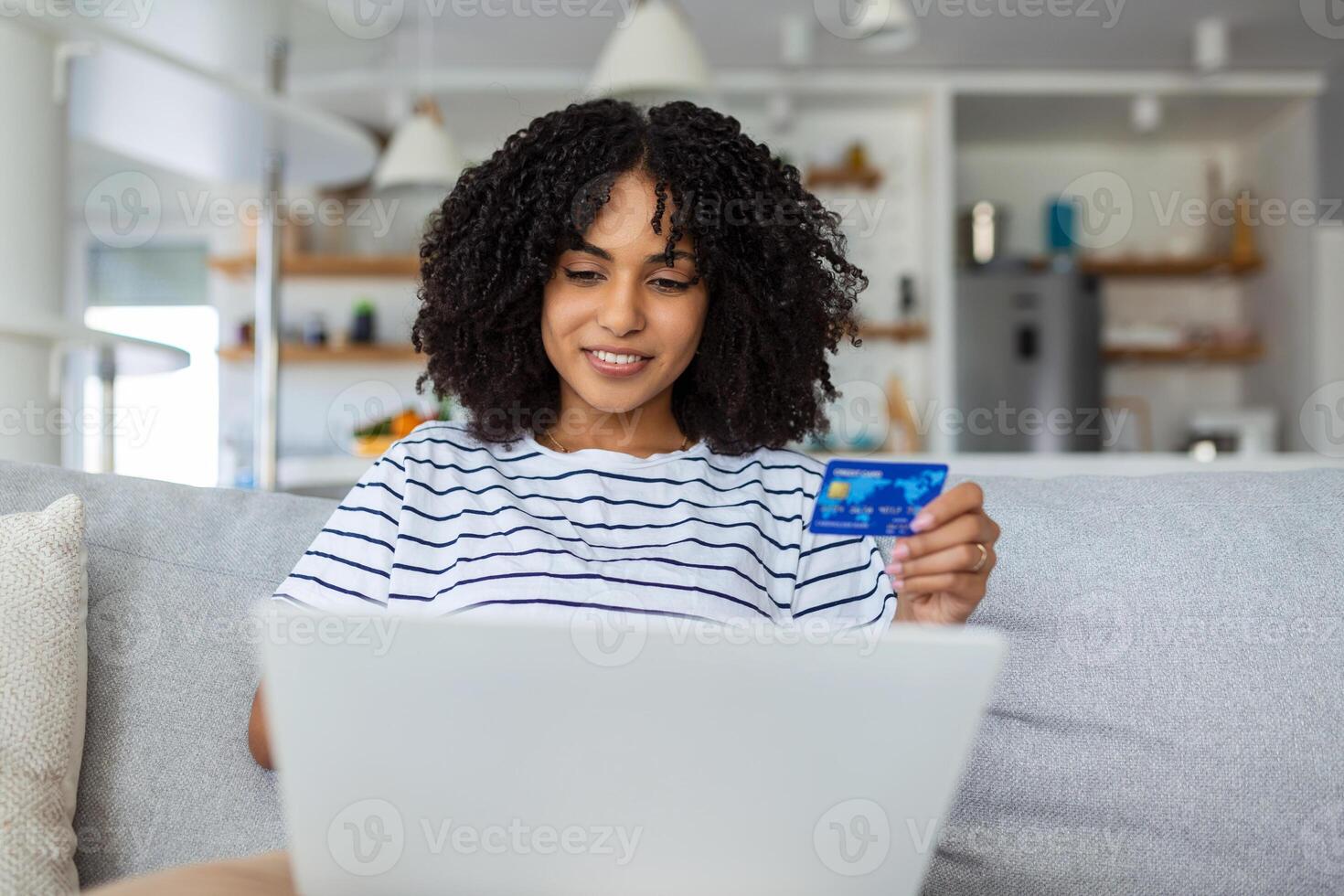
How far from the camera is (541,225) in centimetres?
122

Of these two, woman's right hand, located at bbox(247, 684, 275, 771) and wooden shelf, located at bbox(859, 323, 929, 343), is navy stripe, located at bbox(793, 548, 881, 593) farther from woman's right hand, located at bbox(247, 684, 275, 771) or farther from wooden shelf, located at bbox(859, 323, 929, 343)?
wooden shelf, located at bbox(859, 323, 929, 343)

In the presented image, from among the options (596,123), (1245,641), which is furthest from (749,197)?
(1245,641)

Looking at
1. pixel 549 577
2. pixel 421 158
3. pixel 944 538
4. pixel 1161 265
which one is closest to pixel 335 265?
pixel 421 158

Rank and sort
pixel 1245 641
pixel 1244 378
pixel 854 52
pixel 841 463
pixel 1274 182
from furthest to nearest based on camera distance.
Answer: pixel 1244 378 < pixel 1274 182 < pixel 854 52 < pixel 1245 641 < pixel 841 463

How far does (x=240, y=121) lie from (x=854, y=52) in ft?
9.89

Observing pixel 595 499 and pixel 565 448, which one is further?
pixel 565 448

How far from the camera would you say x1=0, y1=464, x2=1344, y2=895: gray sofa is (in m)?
1.12

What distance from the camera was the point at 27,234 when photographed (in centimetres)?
190

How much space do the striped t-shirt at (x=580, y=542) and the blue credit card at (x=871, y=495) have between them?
0.22m

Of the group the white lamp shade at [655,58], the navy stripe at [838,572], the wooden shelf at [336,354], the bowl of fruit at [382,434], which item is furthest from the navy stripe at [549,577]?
the wooden shelf at [336,354]

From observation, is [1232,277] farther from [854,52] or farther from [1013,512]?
[1013,512]

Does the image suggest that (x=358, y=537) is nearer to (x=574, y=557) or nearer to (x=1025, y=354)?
(x=574, y=557)

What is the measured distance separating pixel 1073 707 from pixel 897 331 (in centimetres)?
398

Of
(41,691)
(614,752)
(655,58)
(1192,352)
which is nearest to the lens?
(614,752)
